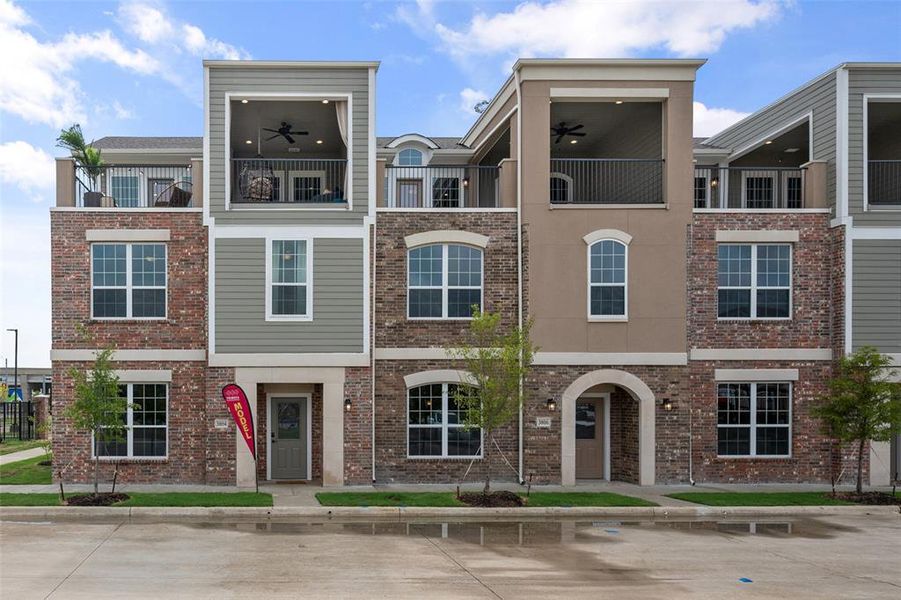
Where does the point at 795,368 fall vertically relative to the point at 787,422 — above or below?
above

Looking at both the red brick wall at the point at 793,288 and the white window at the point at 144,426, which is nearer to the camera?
the white window at the point at 144,426

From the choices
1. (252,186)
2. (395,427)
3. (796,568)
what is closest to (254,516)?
(395,427)

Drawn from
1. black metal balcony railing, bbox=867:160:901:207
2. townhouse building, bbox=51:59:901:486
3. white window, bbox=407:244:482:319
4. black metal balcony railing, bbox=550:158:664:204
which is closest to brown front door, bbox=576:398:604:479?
townhouse building, bbox=51:59:901:486

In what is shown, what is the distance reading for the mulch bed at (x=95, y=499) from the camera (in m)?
15.1

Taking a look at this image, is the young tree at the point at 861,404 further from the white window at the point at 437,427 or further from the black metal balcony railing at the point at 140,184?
the black metal balcony railing at the point at 140,184

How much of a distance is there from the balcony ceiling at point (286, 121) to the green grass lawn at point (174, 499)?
31.5 ft

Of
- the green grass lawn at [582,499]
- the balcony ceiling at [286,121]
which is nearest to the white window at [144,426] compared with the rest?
the balcony ceiling at [286,121]

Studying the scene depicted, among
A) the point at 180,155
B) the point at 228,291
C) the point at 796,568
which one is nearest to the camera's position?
the point at 796,568

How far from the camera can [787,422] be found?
1912 cm

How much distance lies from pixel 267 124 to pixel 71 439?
9.74m

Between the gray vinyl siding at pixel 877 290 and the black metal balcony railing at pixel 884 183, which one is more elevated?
the black metal balcony railing at pixel 884 183

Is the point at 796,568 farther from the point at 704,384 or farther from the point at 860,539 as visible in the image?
the point at 704,384

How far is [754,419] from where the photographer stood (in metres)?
19.0

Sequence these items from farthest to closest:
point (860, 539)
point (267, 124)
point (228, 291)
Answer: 1. point (267, 124)
2. point (228, 291)
3. point (860, 539)
